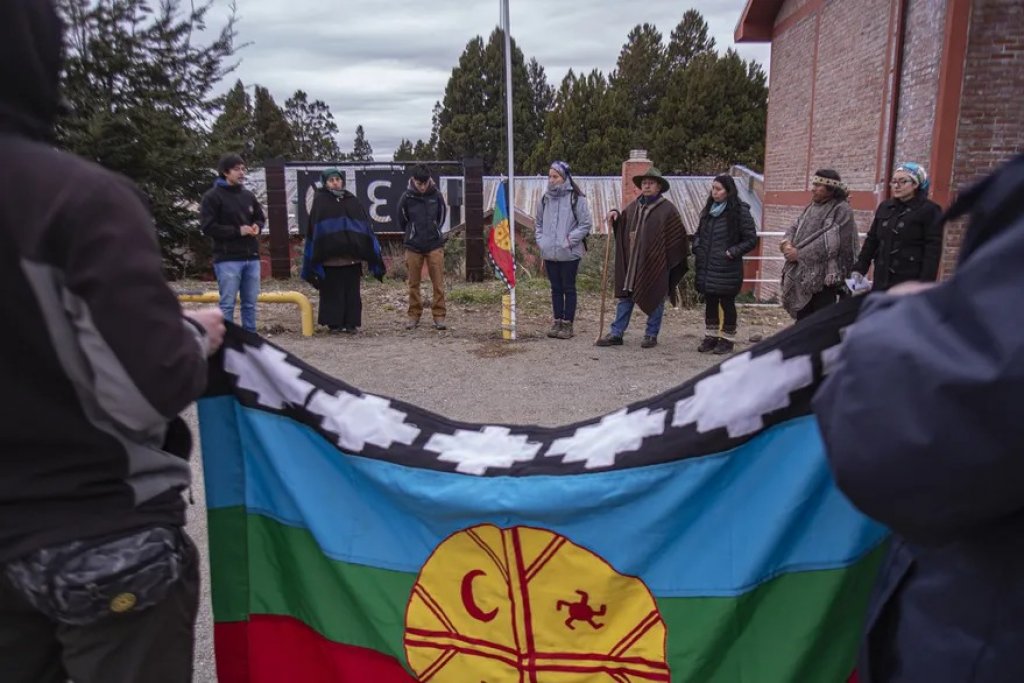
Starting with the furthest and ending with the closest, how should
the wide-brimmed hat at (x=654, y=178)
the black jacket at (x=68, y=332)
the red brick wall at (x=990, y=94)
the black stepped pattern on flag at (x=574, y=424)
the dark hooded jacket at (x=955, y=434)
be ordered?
the red brick wall at (x=990, y=94), the wide-brimmed hat at (x=654, y=178), the black stepped pattern on flag at (x=574, y=424), the black jacket at (x=68, y=332), the dark hooded jacket at (x=955, y=434)

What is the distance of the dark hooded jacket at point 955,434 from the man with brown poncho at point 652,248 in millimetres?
7374

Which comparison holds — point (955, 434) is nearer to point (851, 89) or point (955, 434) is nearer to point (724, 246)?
point (724, 246)

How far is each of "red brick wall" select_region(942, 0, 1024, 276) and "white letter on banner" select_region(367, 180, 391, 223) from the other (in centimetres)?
1206

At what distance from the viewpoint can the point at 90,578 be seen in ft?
4.83

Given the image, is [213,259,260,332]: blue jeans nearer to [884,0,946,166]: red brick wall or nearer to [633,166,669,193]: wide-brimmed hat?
[633,166,669,193]: wide-brimmed hat

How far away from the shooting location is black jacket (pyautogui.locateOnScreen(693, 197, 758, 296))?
317 inches

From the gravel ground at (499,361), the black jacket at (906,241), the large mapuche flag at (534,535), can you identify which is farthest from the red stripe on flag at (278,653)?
the black jacket at (906,241)

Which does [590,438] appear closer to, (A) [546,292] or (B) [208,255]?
(A) [546,292]

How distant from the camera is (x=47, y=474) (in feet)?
4.86

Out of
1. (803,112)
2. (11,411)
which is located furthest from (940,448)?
(803,112)

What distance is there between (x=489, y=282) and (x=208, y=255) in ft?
17.9

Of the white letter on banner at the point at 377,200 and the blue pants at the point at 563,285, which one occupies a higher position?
the white letter on banner at the point at 377,200

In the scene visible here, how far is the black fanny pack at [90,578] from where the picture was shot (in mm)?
1472

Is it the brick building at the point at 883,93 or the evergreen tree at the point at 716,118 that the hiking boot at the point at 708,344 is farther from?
the evergreen tree at the point at 716,118
